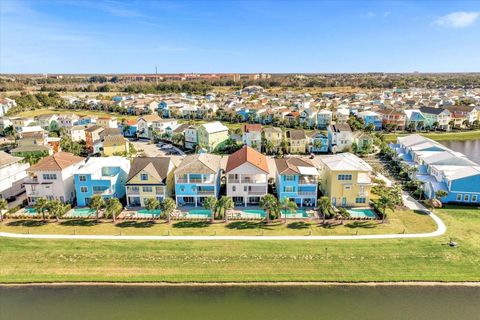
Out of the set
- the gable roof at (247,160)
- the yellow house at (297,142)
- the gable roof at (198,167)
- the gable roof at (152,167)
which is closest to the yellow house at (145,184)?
the gable roof at (152,167)

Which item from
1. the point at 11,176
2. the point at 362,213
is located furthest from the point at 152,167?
the point at 362,213

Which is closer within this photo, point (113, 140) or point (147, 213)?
point (147, 213)

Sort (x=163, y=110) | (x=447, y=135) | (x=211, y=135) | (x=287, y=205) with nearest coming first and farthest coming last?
(x=287, y=205), (x=211, y=135), (x=447, y=135), (x=163, y=110)

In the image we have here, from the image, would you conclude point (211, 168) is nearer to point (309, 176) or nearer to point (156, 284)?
point (309, 176)

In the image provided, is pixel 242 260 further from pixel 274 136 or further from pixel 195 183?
pixel 274 136

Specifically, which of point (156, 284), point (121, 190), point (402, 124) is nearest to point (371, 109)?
point (402, 124)

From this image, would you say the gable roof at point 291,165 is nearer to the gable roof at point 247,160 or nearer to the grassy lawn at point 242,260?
the gable roof at point 247,160

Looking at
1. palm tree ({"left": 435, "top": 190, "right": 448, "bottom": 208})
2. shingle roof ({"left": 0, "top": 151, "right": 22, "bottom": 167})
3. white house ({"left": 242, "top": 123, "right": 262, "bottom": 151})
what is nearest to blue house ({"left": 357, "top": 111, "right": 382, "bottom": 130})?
white house ({"left": 242, "top": 123, "right": 262, "bottom": 151})

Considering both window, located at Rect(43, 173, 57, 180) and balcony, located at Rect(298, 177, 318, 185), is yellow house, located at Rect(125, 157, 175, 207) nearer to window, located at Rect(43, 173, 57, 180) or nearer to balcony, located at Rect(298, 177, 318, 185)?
window, located at Rect(43, 173, 57, 180)
